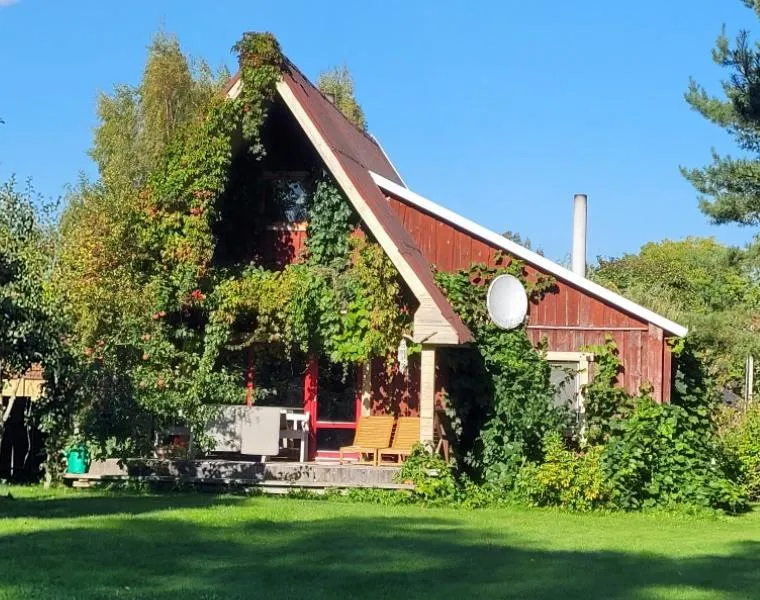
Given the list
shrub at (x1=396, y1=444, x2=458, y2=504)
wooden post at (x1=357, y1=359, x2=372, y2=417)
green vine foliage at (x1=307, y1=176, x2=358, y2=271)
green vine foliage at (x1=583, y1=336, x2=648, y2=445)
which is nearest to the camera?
shrub at (x1=396, y1=444, x2=458, y2=504)

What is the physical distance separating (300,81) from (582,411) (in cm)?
675

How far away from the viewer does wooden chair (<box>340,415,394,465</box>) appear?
1738 centimetres

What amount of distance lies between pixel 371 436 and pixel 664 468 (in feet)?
14.4

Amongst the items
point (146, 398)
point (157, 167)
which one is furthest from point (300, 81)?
point (146, 398)

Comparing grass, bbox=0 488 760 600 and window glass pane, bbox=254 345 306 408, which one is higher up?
window glass pane, bbox=254 345 306 408

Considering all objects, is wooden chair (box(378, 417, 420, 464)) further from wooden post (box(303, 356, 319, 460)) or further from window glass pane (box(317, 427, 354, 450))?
wooden post (box(303, 356, 319, 460))

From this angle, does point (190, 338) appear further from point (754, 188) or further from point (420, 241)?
point (754, 188)

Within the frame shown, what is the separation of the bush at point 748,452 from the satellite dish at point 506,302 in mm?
4029

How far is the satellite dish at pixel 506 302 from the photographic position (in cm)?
1847

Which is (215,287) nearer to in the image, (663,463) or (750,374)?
(663,463)

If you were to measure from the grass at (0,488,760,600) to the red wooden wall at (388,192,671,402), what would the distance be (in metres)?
3.70

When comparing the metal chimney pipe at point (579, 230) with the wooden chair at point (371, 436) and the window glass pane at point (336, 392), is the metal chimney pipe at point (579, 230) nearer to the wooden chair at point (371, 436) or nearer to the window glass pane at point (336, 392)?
the window glass pane at point (336, 392)

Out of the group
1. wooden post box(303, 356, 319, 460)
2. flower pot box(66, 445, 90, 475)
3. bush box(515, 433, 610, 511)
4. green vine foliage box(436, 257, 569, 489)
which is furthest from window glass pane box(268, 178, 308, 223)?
bush box(515, 433, 610, 511)

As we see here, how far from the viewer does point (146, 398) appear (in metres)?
16.1
